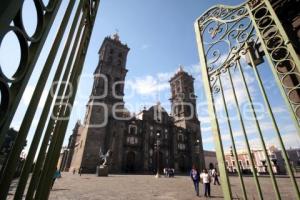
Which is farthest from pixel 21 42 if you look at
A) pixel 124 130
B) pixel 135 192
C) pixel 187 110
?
pixel 187 110

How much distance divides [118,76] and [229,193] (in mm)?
35766

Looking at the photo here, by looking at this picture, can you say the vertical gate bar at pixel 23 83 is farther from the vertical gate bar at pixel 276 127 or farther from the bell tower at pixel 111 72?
the bell tower at pixel 111 72

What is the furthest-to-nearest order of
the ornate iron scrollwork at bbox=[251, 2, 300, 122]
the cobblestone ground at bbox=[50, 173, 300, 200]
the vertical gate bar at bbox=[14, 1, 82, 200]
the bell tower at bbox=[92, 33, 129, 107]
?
the bell tower at bbox=[92, 33, 129, 107]
the cobblestone ground at bbox=[50, 173, 300, 200]
the ornate iron scrollwork at bbox=[251, 2, 300, 122]
the vertical gate bar at bbox=[14, 1, 82, 200]

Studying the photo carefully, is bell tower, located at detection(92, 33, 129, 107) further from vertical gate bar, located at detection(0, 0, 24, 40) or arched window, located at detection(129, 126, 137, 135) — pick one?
vertical gate bar, located at detection(0, 0, 24, 40)

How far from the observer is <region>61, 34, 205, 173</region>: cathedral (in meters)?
30.5

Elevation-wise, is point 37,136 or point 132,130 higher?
point 132,130

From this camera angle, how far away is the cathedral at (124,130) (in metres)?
30.5

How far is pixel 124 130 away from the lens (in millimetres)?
35594

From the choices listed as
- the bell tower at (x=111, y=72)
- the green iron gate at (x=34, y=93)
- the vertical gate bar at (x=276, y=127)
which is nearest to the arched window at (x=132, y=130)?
the bell tower at (x=111, y=72)

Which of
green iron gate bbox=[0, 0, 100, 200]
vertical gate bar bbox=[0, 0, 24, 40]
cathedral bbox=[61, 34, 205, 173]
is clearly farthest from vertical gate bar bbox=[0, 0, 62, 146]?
cathedral bbox=[61, 34, 205, 173]

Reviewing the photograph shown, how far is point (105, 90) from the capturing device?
3353cm

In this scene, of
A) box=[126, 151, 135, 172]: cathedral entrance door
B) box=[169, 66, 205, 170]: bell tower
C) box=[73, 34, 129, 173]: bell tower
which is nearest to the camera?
box=[73, 34, 129, 173]: bell tower

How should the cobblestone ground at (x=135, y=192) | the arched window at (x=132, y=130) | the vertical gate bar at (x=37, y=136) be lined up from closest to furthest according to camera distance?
the vertical gate bar at (x=37, y=136)
the cobblestone ground at (x=135, y=192)
the arched window at (x=132, y=130)

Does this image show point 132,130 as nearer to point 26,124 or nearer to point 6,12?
point 26,124
